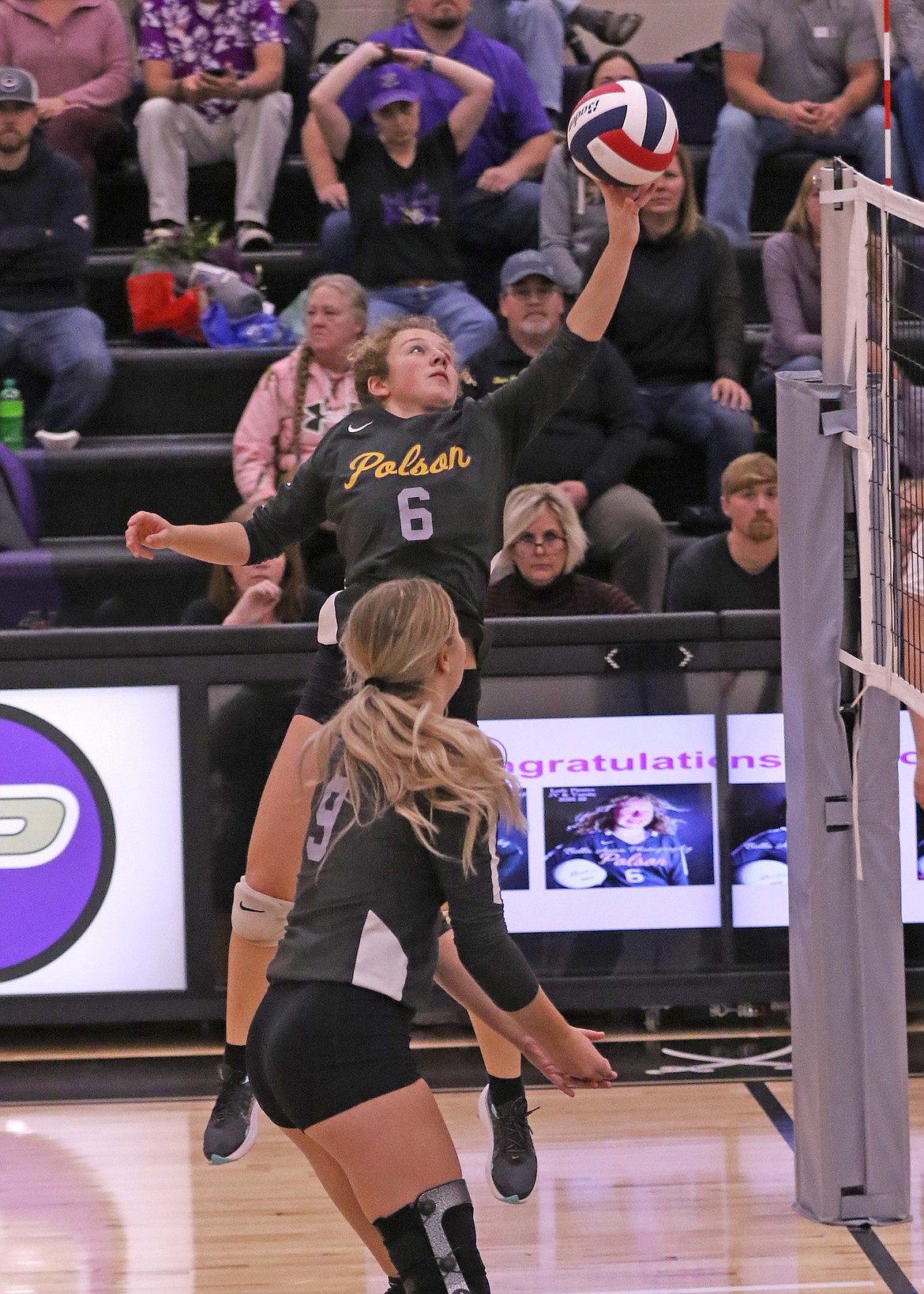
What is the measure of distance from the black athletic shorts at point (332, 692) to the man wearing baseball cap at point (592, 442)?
9.42ft

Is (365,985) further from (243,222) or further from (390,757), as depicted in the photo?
(243,222)

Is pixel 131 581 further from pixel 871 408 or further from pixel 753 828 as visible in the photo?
pixel 871 408

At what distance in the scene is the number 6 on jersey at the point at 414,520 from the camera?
396 centimetres

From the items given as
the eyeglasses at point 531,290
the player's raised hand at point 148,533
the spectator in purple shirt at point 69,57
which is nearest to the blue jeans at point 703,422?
the eyeglasses at point 531,290

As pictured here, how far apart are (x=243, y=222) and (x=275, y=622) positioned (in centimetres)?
312

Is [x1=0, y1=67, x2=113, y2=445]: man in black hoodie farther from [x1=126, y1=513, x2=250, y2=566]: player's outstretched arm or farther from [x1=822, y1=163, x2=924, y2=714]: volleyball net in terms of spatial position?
[x1=822, y1=163, x2=924, y2=714]: volleyball net

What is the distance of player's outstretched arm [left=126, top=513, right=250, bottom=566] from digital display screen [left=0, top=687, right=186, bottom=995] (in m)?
1.85

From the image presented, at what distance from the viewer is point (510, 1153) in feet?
14.1

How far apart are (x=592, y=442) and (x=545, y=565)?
1.03 m

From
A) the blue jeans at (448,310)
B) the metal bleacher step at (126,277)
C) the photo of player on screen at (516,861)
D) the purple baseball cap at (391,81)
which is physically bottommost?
the photo of player on screen at (516,861)

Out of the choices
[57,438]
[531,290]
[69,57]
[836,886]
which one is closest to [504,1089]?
[836,886]

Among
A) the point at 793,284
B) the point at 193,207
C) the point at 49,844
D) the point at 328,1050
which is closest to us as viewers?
the point at 328,1050

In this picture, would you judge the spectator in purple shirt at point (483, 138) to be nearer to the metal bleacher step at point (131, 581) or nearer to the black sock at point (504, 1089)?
the metal bleacher step at point (131, 581)

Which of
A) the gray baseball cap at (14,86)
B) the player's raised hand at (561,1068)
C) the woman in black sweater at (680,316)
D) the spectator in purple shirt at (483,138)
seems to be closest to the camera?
the player's raised hand at (561,1068)
